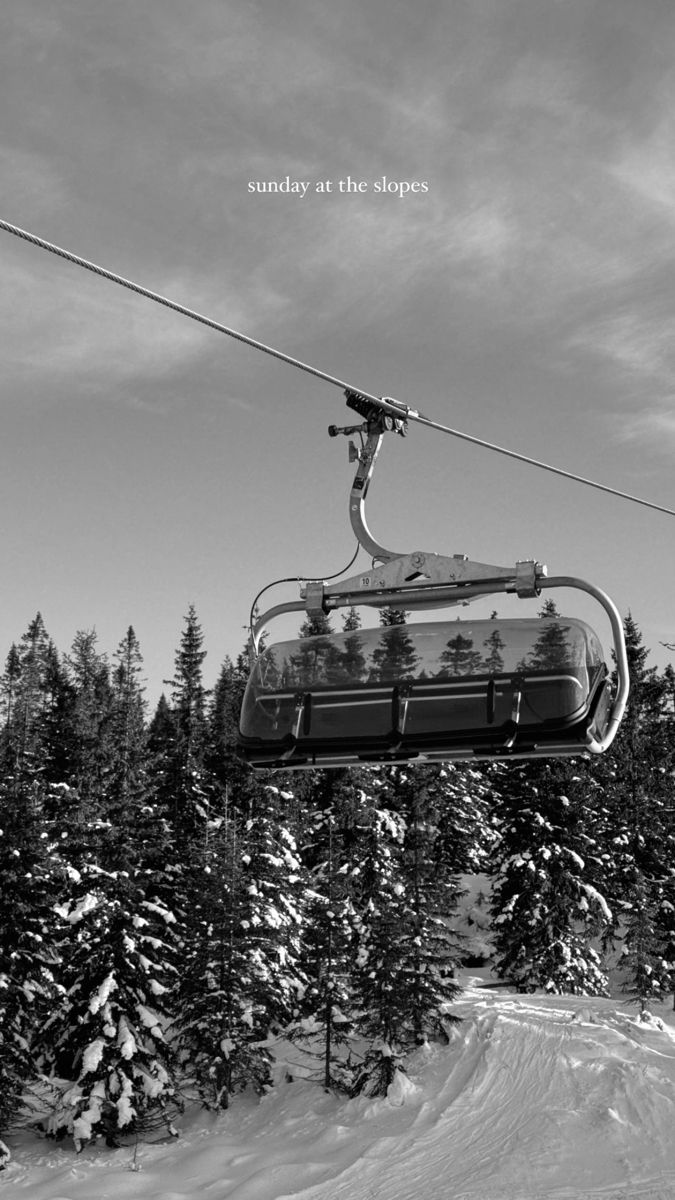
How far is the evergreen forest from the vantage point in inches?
1352

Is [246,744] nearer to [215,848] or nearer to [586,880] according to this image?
[215,848]

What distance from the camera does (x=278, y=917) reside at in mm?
40625

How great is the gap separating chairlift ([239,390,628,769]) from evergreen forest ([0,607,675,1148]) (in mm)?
26207

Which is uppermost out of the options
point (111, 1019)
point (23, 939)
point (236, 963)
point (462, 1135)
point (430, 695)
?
point (430, 695)

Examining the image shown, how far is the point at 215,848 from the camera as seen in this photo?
39.9 m

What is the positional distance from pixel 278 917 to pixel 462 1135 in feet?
40.3

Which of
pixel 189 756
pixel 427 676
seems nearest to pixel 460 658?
pixel 427 676

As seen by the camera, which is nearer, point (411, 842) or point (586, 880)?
point (411, 842)

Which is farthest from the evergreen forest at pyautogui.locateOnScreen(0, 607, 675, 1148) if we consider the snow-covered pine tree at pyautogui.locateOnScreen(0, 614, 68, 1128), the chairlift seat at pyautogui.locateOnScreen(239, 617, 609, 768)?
the chairlift seat at pyautogui.locateOnScreen(239, 617, 609, 768)

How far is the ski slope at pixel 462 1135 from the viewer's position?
89.5 feet

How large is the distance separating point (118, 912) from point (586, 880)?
63.0ft

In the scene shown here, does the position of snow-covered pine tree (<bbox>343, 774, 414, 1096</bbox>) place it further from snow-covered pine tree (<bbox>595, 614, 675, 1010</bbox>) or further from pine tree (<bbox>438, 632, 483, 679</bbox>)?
pine tree (<bbox>438, 632, 483, 679</bbox>)

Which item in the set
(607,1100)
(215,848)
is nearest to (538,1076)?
(607,1100)

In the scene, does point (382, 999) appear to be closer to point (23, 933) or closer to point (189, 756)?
point (23, 933)
